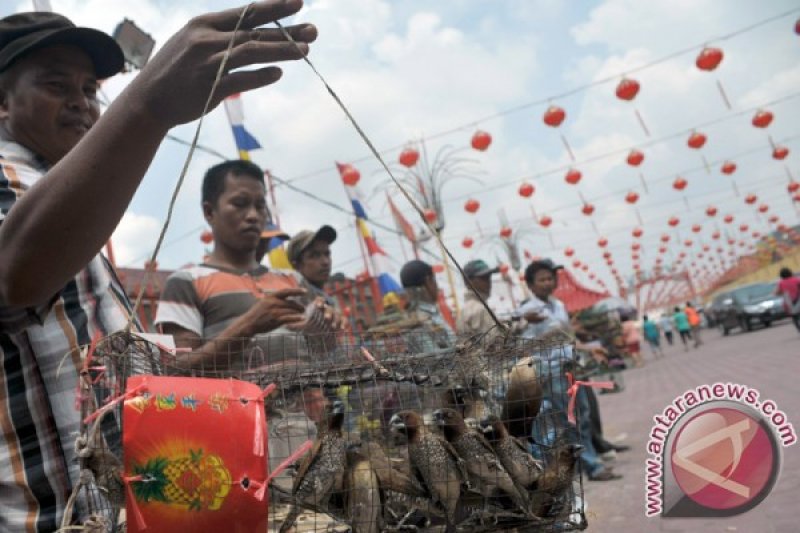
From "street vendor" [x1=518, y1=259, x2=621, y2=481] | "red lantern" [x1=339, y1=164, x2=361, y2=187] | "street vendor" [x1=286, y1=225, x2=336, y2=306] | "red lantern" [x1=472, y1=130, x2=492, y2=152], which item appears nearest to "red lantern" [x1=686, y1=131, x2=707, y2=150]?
"red lantern" [x1=472, y1=130, x2=492, y2=152]

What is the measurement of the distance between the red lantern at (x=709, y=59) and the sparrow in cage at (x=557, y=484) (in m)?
11.8

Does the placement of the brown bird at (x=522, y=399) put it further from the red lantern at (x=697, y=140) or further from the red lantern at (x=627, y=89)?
the red lantern at (x=697, y=140)

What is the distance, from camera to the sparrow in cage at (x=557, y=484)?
1.39 metres

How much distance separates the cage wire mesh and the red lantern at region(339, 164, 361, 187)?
34.3ft

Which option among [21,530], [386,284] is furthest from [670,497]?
[386,284]

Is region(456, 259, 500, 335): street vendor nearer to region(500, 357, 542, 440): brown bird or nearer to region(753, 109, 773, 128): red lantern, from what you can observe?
region(500, 357, 542, 440): brown bird

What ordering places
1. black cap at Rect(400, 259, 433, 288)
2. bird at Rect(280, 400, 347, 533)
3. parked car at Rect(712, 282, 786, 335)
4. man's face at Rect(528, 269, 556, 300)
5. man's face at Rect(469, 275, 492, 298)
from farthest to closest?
parked car at Rect(712, 282, 786, 335) → man's face at Rect(528, 269, 556, 300) → man's face at Rect(469, 275, 492, 298) → black cap at Rect(400, 259, 433, 288) → bird at Rect(280, 400, 347, 533)

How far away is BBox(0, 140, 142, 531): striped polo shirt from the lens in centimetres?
109

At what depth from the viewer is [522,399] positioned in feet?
5.20

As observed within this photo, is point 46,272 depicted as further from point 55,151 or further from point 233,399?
point 55,151

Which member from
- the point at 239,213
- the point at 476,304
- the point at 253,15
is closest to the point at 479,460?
the point at 253,15

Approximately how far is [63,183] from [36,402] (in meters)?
0.52

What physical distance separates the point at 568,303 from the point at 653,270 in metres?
32.3

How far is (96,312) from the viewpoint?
1345 mm
